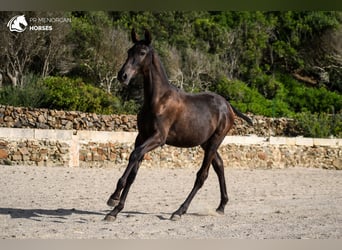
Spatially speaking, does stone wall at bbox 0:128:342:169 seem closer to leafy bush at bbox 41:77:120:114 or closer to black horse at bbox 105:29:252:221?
leafy bush at bbox 41:77:120:114

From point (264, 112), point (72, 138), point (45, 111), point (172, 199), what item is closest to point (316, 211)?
point (172, 199)

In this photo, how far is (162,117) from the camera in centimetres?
733

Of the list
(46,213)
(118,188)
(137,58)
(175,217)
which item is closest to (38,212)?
(46,213)

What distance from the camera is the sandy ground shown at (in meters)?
6.77

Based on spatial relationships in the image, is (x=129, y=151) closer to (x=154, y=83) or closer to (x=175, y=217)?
(x=175, y=217)

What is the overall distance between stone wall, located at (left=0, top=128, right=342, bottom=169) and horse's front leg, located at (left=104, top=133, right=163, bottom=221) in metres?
7.23

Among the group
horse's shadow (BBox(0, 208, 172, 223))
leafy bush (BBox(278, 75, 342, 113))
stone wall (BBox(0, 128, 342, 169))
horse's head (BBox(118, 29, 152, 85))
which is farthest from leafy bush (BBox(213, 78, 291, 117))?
horse's head (BBox(118, 29, 152, 85))

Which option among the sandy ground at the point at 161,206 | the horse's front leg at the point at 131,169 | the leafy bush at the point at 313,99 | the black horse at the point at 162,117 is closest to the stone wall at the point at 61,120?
the sandy ground at the point at 161,206

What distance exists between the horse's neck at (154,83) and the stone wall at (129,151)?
714 cm

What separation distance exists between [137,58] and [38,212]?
2224mm

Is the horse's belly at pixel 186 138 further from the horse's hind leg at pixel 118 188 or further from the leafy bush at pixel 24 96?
the leafy bush at pixel 24 96

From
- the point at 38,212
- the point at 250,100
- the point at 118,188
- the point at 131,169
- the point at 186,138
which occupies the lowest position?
the point at 250,100

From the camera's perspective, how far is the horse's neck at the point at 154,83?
24.3 feet

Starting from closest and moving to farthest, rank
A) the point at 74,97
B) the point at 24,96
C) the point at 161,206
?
the point at 161,206, the point at 24,96, the point at 74,97
